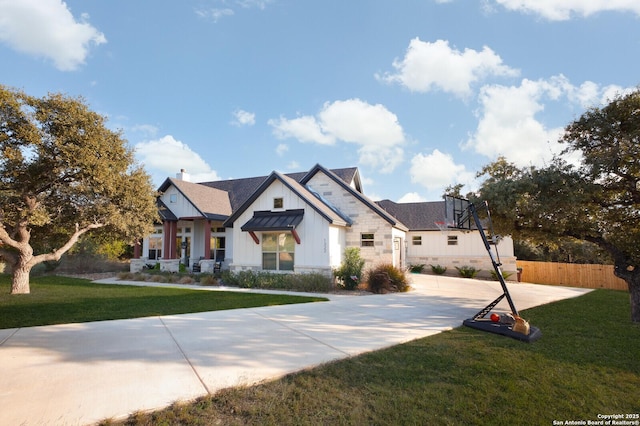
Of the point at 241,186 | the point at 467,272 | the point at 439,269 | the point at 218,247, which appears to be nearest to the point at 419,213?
the point at 439,269

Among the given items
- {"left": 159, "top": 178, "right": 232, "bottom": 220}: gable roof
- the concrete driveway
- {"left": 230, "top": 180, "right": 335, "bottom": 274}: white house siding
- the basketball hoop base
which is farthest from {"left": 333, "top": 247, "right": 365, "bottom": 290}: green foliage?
{"left": 159, "top": 178, "right": 232, "bottom": 220}: gable roof

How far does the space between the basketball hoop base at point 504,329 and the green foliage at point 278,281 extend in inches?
289

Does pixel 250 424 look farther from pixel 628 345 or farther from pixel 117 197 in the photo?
pixel 117 197

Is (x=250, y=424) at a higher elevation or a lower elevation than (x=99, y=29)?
lower

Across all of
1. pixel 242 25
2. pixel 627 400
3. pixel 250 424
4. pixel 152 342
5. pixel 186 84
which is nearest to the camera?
pixel 250 424

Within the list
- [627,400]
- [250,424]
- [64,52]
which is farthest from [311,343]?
[64,52]

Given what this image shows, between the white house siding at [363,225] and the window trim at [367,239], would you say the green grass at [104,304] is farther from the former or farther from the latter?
the window trim at [367,239]

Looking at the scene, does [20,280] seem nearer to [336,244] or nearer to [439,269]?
[336,244]

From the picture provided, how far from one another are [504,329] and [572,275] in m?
18.0

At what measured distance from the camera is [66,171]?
512 inches

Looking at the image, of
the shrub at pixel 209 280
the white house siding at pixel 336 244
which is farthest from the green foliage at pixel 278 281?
the white house siding at pixel 336 244

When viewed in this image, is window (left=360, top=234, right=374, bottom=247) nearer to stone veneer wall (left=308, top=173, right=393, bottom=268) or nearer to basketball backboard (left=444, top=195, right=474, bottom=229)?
stone veneer wall (left=308, top=173, right=393, bottom=268)

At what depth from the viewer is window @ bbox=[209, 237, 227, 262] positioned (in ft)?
76.5

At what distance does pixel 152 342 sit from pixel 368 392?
4096 millimetres
